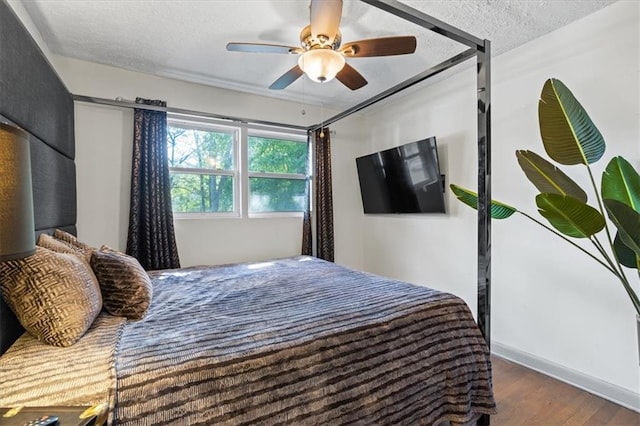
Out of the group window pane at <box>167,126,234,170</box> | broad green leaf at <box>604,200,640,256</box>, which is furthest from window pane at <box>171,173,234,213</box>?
broad green leaf at <box>604,200,640,256</box>

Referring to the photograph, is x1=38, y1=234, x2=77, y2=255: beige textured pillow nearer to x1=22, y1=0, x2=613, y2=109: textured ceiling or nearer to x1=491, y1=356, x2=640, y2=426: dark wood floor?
Result: x1=22, y1=0, x2=613, y2=109: textured ceiling

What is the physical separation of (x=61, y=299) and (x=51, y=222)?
1.02 m

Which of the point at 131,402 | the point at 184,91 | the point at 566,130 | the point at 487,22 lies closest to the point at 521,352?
the point at 566,130

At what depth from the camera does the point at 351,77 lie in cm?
222

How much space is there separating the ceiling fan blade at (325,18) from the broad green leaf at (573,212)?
4.34 feet

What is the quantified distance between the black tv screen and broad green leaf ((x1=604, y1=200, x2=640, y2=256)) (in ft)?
5.60

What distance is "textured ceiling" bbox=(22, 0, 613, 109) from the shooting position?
198 centimetres

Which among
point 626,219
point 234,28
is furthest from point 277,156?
point 626,219

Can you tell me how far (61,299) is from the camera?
1.13m

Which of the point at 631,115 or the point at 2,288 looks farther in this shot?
the point at 631,115

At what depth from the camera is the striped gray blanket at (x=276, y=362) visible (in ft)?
3.12

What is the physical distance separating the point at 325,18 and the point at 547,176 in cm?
145

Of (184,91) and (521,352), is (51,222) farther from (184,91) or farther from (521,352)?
(521,352)

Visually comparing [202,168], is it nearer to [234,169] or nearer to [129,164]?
[234,169]
